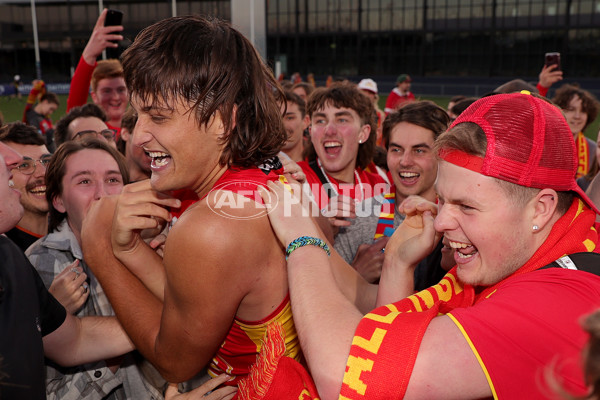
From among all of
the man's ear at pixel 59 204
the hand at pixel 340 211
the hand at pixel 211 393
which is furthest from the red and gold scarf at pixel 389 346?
the man's ear at pixel 59 204

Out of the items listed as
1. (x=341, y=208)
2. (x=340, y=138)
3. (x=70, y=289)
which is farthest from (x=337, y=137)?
(x=70, y=289)

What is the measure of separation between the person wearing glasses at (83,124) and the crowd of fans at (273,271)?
240 centimetres

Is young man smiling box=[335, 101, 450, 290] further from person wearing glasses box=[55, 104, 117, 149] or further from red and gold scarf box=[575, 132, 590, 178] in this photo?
red and gold scarf box=[575, 132, 590, 178]

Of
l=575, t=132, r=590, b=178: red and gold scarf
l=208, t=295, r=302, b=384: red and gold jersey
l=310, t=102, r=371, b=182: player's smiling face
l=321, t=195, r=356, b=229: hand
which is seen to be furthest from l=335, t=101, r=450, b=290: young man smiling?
l=575, t=132, r=590, b=178: red and gold scarf

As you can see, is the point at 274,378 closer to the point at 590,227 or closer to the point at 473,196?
the point at 473,196

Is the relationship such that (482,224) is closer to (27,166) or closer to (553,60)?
(27,166)

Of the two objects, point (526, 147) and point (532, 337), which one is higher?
point (526, 147)

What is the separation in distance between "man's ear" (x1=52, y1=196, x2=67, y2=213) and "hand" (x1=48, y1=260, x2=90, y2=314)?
613 millimetres

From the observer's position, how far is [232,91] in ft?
6.32

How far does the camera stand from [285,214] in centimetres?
183

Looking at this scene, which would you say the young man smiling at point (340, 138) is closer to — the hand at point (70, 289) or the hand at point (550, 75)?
the hand at point (70, 289)

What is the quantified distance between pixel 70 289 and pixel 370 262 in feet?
5.32

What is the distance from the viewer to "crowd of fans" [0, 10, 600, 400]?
1.35 m

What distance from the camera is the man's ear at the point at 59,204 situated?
10.0ft
